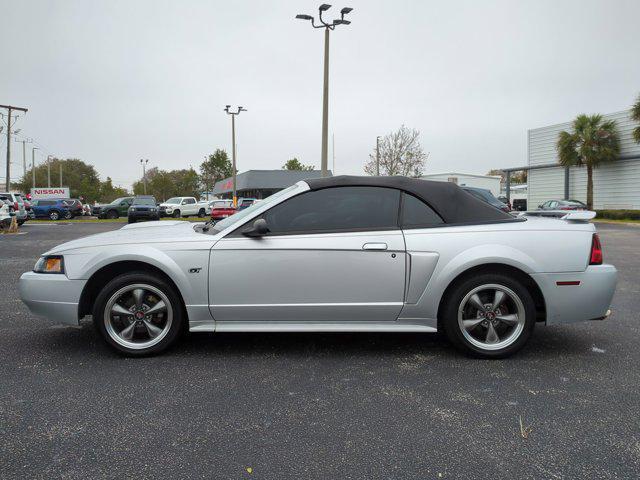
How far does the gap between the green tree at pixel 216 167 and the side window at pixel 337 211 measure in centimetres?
8203

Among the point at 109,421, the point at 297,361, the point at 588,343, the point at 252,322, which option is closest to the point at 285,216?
the point at 252,322

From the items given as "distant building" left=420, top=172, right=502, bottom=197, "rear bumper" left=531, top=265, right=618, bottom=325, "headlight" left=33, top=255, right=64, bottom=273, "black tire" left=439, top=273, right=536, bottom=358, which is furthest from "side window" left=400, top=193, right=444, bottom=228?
"distant building" left=420, top=172, right=502, bottom=197

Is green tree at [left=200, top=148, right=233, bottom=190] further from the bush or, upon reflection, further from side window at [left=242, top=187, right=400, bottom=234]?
side window at [left=242, top=187, right=400, bottom=234]

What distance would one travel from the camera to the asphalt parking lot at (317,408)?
2.34 m

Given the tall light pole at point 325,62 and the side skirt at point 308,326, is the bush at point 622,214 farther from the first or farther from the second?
the side skirt at point 308,326

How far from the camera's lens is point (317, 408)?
2961 mm

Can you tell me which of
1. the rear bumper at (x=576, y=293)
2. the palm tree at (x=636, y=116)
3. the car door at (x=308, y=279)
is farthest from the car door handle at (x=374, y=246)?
the palm tree at (x=636, y=116)

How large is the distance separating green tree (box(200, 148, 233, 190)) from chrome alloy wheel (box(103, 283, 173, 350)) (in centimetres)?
8204

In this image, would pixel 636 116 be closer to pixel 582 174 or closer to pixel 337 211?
pixel 582 174

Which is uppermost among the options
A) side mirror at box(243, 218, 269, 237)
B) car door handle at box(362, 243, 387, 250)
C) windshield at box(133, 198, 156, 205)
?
windshield at box(133, 198, 156, 205)

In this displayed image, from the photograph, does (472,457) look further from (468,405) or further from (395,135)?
(395,135)

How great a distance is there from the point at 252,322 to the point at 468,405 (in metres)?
1.73

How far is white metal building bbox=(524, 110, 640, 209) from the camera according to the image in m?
30.9

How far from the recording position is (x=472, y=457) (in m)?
2.40
